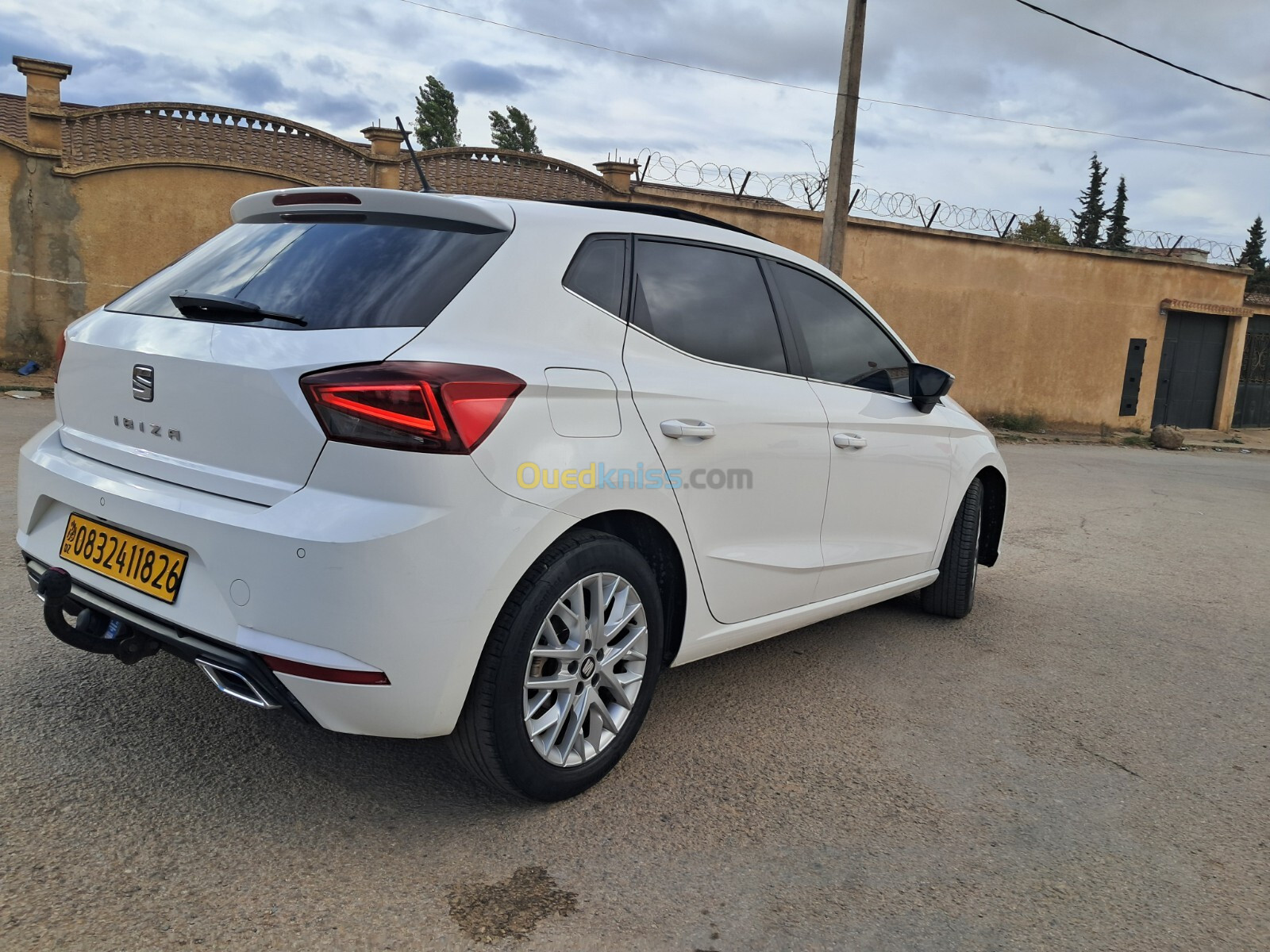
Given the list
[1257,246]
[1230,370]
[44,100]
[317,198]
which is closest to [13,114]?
[44,100]

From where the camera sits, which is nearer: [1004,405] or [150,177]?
[150,177]

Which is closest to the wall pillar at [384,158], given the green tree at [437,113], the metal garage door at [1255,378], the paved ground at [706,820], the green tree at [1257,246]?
the paved ground at [706,820]

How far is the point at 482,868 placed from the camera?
244 cm

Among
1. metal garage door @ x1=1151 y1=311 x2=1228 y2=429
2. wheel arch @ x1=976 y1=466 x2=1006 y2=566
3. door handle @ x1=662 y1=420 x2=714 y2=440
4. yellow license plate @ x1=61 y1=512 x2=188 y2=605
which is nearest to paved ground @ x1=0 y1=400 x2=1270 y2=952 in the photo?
yellow license plate @ x1=61 y1=512 x2=188 y2=605

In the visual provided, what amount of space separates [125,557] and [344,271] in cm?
95

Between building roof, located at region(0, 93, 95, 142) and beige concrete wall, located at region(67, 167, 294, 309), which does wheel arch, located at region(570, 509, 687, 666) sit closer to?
beige concrete wall, located at region(67, 167, 294, 309)

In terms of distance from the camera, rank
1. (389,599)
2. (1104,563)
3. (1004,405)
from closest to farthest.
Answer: (389,599) → (1104,563) → (1004,405)

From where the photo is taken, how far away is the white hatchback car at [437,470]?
2.28 meters

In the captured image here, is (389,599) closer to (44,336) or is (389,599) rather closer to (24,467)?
(24,467)

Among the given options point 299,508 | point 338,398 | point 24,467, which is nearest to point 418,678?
point 299,508

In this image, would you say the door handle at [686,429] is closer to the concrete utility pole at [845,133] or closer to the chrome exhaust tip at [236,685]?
the chrome exhaust tip at [236,685]

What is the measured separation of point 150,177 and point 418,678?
12784mm

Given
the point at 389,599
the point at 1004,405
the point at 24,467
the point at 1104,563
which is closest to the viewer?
the point at 389,599

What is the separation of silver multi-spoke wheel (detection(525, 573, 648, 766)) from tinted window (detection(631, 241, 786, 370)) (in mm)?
849
